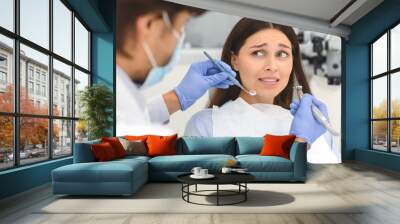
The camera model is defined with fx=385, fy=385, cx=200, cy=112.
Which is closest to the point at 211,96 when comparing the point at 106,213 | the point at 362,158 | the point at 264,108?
the point at 264,108

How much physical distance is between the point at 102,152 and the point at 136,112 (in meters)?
3.48

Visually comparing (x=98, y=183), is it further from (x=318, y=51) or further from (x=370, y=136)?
(x=370, y=136)

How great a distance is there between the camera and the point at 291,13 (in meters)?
8.91

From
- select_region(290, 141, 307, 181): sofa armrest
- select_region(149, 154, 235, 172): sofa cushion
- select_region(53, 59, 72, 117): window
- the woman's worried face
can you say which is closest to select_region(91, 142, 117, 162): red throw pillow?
select_region(149, 154, 235, 172): sofa cushion

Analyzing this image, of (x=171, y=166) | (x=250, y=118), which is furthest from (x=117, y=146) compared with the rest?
(x=250, y=118)

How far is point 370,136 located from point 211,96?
4.04 meters

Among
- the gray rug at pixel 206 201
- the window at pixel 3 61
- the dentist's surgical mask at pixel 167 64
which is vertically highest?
the dentist's surgical mask at pixel 167 64

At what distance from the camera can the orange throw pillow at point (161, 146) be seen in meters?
6.82

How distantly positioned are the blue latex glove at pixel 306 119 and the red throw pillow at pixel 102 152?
4904 mm

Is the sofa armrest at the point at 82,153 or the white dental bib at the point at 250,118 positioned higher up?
the white dental bib at the point at 250,118

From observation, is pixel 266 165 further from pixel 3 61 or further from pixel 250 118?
pixel 3 61

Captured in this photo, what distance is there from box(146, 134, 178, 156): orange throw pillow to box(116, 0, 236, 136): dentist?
2.30 m

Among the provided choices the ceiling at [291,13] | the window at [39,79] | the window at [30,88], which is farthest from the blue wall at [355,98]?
the window at [30,88]

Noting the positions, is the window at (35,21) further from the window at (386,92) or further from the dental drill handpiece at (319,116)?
the window at (386,92)
